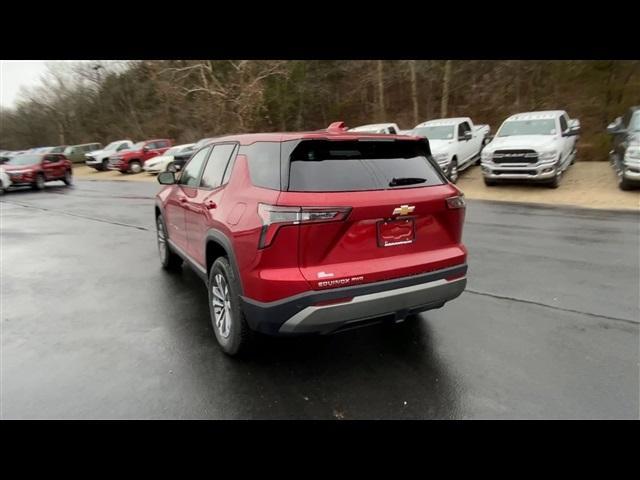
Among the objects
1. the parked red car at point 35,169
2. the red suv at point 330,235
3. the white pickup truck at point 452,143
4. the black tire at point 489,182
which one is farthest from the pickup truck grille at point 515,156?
the parked red car at point 35,169

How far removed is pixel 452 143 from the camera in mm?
13836

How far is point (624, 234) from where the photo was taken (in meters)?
7.23

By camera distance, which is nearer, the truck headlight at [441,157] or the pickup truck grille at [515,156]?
the pickup truck grille at [515,156]

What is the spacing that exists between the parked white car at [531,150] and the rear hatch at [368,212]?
974 centimetres

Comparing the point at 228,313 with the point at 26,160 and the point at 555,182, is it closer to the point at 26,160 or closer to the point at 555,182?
the point at 555,182

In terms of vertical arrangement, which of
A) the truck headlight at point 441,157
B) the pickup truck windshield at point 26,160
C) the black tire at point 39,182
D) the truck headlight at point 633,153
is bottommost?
the black tire at point 39,182

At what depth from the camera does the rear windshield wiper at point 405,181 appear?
303cm

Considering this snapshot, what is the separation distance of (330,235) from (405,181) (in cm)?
80

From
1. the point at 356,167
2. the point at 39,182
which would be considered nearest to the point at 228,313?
the point at 356,167

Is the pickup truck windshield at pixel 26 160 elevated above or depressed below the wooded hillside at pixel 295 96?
below

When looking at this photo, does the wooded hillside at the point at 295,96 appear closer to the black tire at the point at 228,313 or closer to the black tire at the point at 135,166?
the black tire at the point at 135,166
